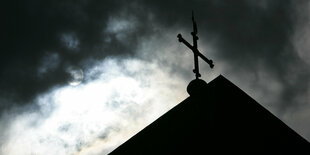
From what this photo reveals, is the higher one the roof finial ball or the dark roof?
the roof finial ball

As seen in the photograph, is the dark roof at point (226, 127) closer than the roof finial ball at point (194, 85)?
Yes

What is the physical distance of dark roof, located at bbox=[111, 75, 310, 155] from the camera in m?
5.06

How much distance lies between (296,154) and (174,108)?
2.19 meters

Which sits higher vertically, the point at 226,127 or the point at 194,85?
the point at 194,85

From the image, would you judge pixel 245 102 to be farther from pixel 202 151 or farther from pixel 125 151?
pixel 125 151

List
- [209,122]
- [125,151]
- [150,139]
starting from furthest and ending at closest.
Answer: [125,151], [150,139], [209,122]

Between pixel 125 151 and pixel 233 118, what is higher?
pixel 125 151

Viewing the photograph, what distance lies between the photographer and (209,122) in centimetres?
505

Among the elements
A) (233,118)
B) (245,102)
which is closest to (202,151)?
(233,118)

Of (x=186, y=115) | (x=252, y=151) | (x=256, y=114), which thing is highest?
(x=186, y=115)

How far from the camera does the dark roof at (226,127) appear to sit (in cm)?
506

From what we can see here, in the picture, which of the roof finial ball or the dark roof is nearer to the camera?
the dark roof

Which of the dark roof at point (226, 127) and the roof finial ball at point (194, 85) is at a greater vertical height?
the roof finial ball at point (194, 85)

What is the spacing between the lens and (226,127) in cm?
513
